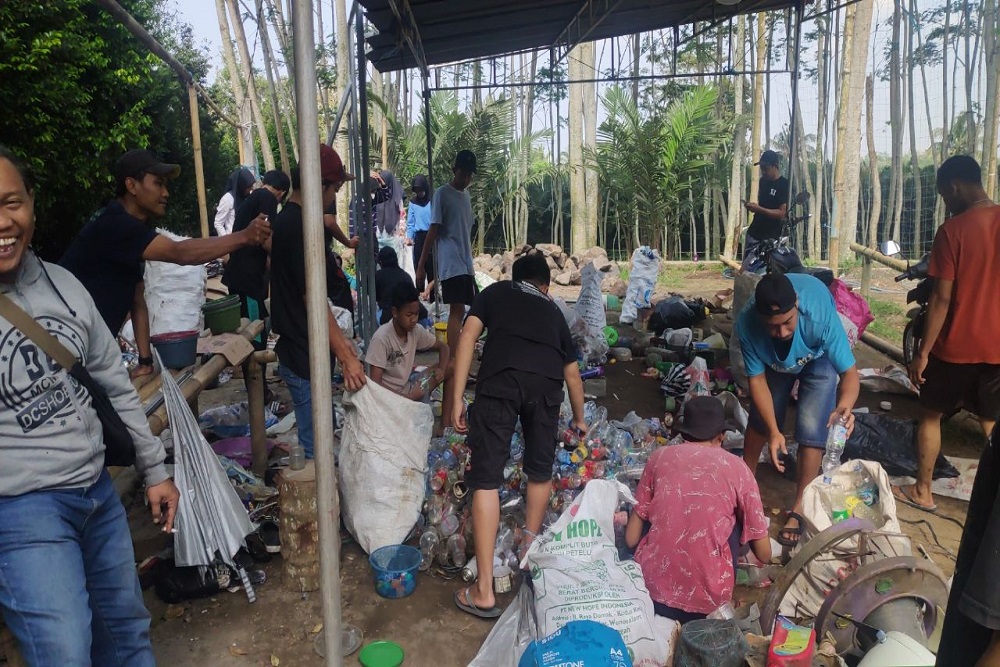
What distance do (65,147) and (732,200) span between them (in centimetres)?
1432

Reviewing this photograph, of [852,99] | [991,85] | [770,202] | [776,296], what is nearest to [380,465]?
[776,296]

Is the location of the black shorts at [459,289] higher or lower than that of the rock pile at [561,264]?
lower

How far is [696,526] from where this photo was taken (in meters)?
2.49

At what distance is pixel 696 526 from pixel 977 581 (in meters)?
1.42

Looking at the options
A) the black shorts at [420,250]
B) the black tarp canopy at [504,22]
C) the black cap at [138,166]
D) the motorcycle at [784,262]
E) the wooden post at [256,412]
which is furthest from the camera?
the black shorts at [420,250]

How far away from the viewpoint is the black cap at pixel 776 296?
3.03m

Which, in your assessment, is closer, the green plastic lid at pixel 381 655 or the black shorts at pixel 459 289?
the green plastic lid at pixel 381 655

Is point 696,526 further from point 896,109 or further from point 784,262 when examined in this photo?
point 896,109

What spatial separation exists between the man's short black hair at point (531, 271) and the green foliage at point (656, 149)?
9.87m

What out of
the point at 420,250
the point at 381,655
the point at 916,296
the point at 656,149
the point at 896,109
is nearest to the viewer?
the point at 381,655

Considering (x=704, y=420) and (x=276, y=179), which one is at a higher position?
(x=276, y=179)

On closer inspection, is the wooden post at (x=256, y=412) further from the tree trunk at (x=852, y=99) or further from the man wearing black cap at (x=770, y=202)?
the tree trunk at (x=852, y=99)

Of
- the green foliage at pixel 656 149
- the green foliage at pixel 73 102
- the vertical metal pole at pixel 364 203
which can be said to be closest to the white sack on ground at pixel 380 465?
the vertical metal pole at pixel 364 203

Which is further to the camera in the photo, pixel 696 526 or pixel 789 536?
pixel 789 536
